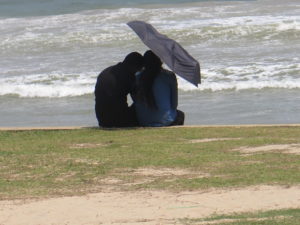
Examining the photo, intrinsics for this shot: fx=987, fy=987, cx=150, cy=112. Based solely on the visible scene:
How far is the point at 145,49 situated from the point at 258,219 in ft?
49.3

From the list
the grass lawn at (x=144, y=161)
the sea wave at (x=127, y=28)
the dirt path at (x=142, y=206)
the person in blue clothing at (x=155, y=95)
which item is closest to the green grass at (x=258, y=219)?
the grass lawn at (x=144, y=161)

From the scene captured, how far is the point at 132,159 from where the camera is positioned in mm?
8195

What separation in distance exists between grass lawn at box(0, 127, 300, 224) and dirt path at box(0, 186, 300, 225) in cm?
19

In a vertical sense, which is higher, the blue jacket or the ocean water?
the blue jacket

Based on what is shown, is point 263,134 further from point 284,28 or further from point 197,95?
point 284,28

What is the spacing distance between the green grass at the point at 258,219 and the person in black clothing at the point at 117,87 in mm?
4358

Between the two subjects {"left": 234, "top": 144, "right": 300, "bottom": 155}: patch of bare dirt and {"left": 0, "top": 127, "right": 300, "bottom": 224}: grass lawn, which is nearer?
{"left": 0, "top": 127, "right": 300, "bottom": 224}: grass lawn

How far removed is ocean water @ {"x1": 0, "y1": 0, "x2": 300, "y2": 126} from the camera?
13406mm

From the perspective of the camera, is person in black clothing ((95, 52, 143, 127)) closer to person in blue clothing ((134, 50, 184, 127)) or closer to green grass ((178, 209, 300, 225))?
person in blue clothing ((134, 50, 184, 127))

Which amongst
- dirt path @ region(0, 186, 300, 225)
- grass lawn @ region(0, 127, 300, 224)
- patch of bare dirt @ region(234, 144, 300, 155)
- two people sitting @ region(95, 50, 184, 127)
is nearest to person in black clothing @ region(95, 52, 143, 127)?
two people sitting @ region(95, 50, 184, 127)

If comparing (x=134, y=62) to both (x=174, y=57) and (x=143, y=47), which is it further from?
(x=143, y=47)

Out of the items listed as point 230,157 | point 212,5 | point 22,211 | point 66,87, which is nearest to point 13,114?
point 66,87

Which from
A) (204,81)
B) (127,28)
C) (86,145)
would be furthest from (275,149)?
(127,28)

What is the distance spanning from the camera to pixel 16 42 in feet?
73.9
